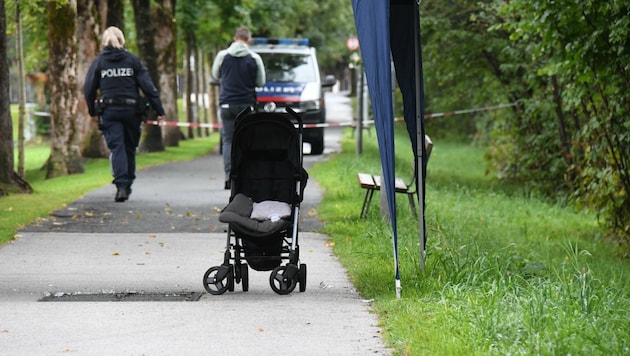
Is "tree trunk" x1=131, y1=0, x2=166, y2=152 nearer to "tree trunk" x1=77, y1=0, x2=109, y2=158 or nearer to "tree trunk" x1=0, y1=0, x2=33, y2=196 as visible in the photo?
"tree trunk" x1=77, y1=0, x2=109, y2=158

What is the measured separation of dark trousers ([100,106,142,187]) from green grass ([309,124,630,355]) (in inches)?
101

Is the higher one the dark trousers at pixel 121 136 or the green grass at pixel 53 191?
the dark trousers at pixel 121 136

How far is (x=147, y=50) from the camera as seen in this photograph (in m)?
31.2

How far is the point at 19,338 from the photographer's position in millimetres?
7277

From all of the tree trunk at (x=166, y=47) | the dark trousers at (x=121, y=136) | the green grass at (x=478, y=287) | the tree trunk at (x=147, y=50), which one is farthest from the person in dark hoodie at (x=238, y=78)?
the tree trunk at (x=166, y=47)

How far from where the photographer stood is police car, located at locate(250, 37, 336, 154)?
1113 inches

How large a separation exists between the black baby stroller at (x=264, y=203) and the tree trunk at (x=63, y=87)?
1269 centimetres

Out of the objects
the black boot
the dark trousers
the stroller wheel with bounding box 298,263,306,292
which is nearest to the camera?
the stroller wheel with bounding box 298,263,306,292

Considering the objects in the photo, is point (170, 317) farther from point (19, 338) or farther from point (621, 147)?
point (621, 147)

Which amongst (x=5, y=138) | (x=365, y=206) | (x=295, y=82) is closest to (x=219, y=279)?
(x=365, y=206)

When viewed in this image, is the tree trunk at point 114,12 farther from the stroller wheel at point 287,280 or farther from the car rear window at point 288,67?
the stroller wheel at point 287,280

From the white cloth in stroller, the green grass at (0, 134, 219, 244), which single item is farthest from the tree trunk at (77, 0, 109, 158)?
the white cloth in stroller

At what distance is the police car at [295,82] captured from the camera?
92.8 feet

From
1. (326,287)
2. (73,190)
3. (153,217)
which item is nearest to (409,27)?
(326,287)
